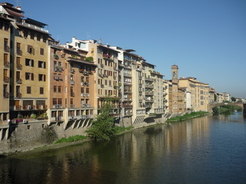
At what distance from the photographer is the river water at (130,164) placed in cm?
3097

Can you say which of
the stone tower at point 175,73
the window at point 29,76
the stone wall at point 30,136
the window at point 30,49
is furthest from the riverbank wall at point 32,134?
the stone tower at point 175,73

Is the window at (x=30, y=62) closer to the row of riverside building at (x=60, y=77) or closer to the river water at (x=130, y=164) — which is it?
the row of riverside building at (x=60, y=77)

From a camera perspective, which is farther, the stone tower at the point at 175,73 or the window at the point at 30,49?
the stone tower at the point at 175,73

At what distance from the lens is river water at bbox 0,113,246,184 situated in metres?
31.0

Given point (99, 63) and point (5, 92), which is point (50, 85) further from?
point (99, 63)

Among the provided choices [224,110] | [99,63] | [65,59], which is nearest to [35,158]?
[65,59]

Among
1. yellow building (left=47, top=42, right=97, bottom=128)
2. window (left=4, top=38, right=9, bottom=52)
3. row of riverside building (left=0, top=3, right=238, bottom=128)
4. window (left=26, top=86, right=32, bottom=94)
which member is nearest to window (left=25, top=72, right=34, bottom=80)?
row of riverside building (left=0, top=3, right=238, bottom=128)

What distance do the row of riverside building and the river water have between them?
24.4ft

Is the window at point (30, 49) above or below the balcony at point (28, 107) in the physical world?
above

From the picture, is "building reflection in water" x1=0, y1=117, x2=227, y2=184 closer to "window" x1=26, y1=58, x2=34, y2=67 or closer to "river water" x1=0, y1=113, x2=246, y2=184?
"river water" x1=0, y1=113, x2=246, y2=184

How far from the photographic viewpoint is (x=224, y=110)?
15925cm

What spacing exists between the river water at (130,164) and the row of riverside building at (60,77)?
745 cm

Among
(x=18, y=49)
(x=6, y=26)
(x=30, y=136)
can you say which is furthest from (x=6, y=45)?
(x=30, y=136)

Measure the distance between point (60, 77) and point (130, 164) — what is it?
70.4 ft
